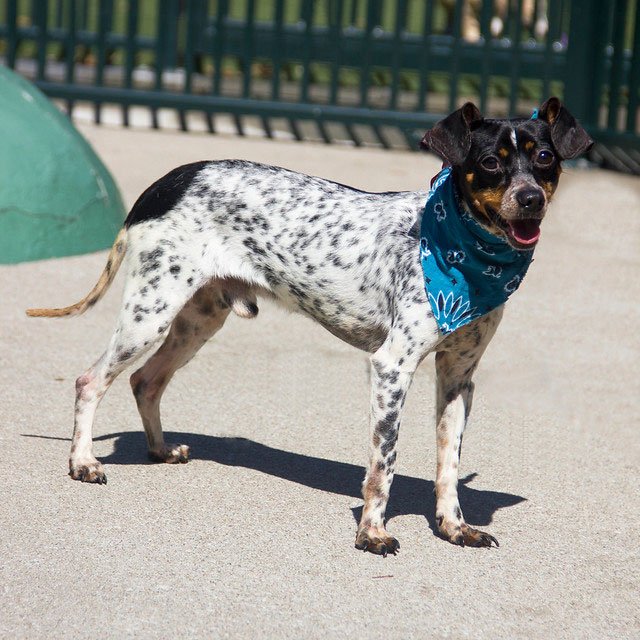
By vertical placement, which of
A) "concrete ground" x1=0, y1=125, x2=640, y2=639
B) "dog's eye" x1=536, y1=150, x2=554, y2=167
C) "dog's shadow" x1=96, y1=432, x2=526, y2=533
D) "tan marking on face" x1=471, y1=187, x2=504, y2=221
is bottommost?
"dog's shadow" x1=96, y1=432, x2=526, y2=533

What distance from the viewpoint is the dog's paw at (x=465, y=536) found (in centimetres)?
477

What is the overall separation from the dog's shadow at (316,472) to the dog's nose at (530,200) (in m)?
1.43

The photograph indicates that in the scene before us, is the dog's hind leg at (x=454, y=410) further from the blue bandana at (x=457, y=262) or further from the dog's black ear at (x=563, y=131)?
the dog's black ear at (x=563, y=131)

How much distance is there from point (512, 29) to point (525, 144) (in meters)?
8.84

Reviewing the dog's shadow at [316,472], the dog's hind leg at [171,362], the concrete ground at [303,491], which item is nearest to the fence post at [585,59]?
the concrete ground at [303,491]

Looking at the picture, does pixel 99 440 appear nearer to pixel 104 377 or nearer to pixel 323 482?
pixel 104 377

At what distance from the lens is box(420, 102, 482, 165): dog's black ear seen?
4402 millimetres

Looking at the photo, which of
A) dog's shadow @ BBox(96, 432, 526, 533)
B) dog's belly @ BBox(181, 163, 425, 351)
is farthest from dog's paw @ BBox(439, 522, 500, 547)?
dog's belly @ BBox(181, 163, 425, 351)

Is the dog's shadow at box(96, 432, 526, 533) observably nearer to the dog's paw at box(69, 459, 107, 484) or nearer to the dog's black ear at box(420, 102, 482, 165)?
the dog's paw at box(69, 459, 107, 484)

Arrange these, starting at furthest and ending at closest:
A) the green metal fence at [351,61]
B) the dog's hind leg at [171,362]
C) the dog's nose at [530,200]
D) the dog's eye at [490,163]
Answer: the green metal fence at [351,61] → the dog's hind leg at [171,362] → the dog's eye at [490,163] → the dog's nose at [530,200]

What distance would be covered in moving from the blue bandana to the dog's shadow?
96 centimetres

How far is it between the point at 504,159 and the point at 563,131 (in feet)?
0.98

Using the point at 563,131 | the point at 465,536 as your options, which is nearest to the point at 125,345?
the point at 465,536

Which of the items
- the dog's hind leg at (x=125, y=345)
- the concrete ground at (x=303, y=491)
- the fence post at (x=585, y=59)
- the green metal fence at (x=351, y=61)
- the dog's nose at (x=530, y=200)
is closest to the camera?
the concrete ground at (x=303, y=491)
